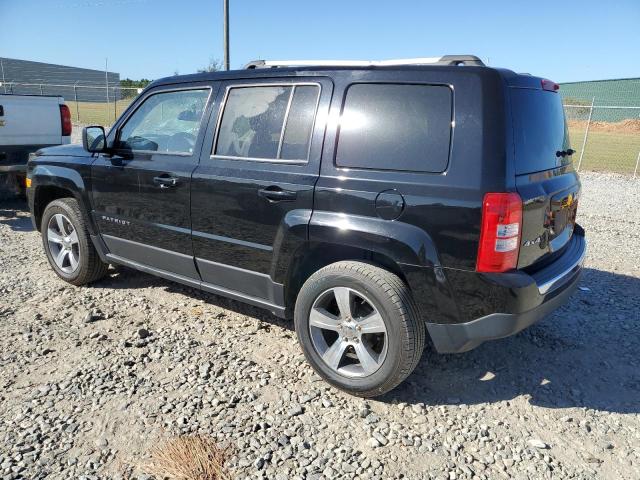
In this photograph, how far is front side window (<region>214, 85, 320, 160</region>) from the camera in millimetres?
3090

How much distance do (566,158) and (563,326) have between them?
1.47 metres

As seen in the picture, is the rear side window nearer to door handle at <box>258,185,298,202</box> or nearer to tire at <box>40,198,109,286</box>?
door handle at <box>258,185,298,202</box>

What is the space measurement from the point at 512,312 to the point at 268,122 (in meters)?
1.92

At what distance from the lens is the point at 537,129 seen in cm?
281

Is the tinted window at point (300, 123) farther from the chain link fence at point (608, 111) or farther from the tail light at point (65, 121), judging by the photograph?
the chain link fence at point (608, 111)

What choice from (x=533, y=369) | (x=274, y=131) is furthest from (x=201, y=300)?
(x=533, y=369)

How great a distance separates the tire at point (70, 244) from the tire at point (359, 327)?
7.83ft

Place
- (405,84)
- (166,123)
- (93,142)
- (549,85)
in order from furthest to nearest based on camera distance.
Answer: (93,142) < (166,123) < (549,85) < (405,84)

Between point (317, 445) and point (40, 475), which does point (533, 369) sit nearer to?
point (317, 445)

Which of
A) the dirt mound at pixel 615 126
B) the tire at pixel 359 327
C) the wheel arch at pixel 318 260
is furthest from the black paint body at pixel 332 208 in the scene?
the dirt mound at pixel 615 126

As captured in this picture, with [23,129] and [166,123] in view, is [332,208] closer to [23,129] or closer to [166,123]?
[166,123]

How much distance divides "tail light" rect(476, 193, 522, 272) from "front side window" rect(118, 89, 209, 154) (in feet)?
7.20

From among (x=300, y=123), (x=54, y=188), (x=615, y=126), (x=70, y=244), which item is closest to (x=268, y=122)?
(x=300, y=123)

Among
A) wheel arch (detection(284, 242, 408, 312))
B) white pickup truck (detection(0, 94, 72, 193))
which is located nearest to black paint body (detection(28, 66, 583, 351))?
wheel arch (detection(284, 242, 408, 312))
